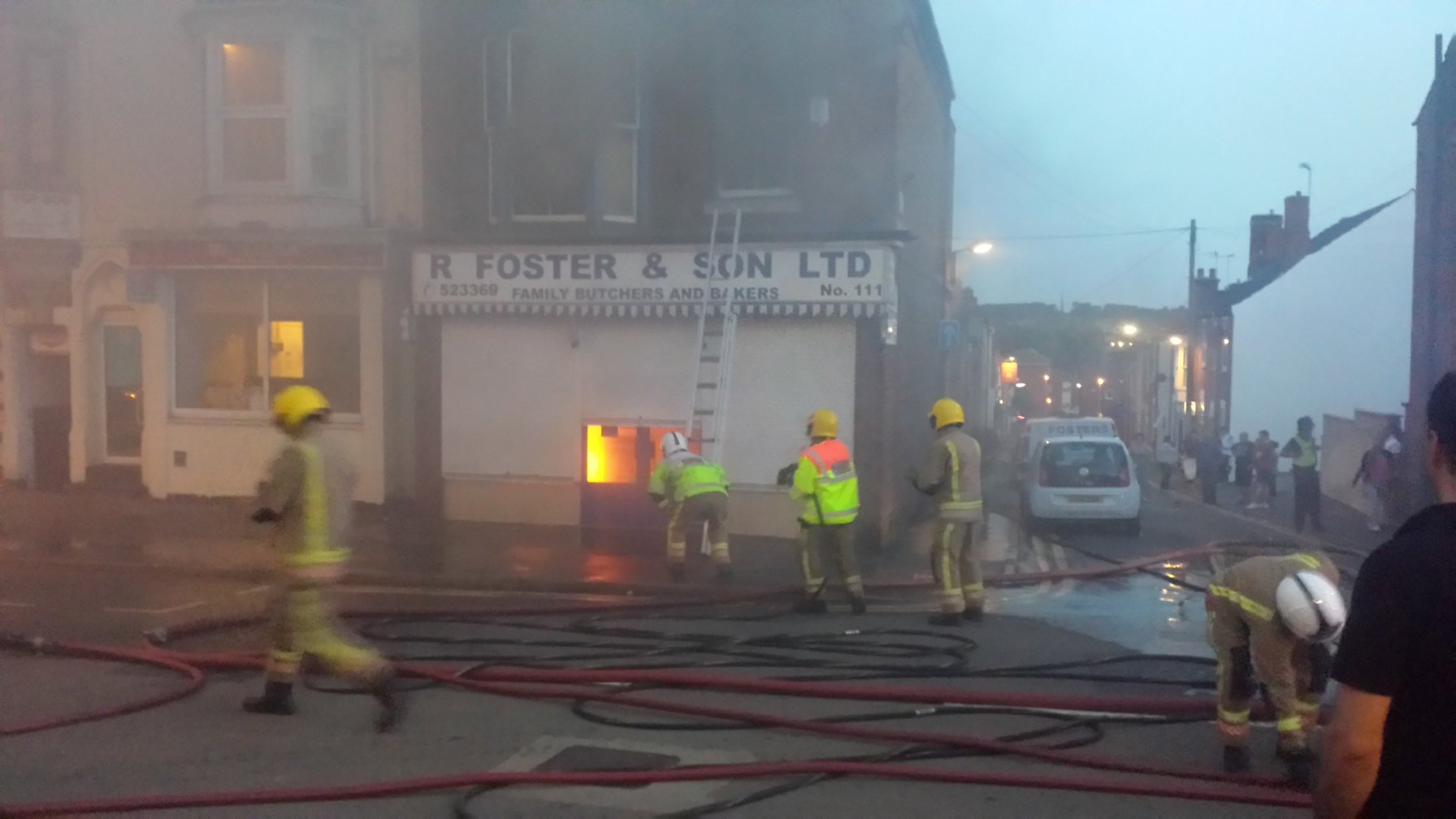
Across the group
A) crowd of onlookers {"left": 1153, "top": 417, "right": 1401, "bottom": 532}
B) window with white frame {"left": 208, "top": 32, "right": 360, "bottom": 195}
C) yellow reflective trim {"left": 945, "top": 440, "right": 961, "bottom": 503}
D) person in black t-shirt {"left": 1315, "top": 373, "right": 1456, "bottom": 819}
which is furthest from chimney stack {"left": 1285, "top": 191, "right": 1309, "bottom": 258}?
person in black t-shirt {"left": 1315, "top": 373, "right": 1456, "bottom": 819}

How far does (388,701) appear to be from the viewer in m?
5.93

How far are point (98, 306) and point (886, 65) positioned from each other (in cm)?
995

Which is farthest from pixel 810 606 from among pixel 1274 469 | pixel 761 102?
pixel 1274 469

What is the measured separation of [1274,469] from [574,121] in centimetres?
1277

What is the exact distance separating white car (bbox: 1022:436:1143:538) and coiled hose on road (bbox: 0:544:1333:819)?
7031 millimetres

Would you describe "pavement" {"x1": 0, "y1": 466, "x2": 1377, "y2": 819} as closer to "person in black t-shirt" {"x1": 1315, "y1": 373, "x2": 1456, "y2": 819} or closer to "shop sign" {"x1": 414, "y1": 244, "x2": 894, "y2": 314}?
"shop sign" {"x1": 414, "y1": 244, "x2": 894, "y2": 314}

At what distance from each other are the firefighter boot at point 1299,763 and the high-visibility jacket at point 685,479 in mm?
5793

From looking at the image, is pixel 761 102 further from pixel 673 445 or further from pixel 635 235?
pixel 673 445

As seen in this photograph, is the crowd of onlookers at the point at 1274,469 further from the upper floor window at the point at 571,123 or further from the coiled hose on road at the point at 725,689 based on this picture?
the coiled hose on road at the point at 725,689

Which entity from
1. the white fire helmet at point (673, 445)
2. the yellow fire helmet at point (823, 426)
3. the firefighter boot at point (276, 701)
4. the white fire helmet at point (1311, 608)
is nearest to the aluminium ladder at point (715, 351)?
the white fire helmet at point (673, 445)

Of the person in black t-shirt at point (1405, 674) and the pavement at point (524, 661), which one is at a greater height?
the person in black t-shirt at point (1405, 674)

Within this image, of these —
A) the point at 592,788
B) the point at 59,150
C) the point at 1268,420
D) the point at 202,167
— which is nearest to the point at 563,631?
the point at 592,788

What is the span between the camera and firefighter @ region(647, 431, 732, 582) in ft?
34.7

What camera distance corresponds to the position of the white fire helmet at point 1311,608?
4895 millimetres
